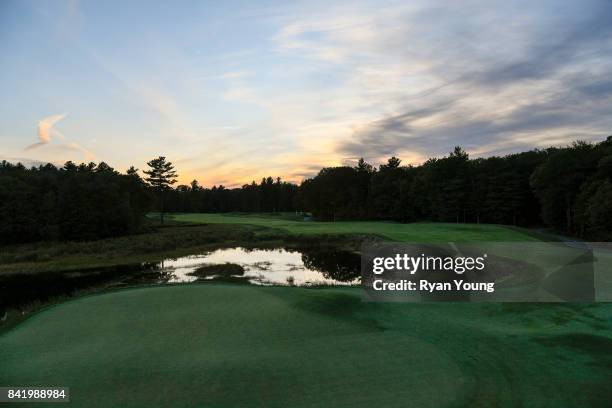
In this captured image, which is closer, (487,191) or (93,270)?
(93,270)

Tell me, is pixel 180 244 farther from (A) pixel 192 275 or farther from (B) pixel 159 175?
(B) pixel 159 175

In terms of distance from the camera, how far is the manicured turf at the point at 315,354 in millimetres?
7070

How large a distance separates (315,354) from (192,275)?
58.8 ft

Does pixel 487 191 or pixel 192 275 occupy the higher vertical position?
pixel 487 191

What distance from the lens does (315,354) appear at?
29.0ft

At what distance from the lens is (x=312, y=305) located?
42.9 ft

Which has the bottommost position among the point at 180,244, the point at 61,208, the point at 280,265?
the point at 280,265

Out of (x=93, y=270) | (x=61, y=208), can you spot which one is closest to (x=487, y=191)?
(x=93, y=270)

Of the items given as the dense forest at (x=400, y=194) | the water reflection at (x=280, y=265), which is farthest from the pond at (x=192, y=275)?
the dense forest at (x=400, y=194)

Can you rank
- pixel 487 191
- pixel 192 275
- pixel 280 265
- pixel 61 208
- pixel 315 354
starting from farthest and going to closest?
1. pixel 487 191
2. pixel 61 208
3. pixel 280 265
4. pixel 192 275
5. pixel 315 354

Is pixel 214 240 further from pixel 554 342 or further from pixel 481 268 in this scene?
pixel 554 342

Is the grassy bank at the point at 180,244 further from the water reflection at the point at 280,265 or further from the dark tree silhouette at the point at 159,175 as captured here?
the dark tree silhouette at the point at 159,175

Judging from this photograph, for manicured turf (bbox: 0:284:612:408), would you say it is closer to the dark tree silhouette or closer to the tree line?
the tree line

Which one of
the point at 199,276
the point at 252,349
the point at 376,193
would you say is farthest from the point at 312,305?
the point at 376,193
